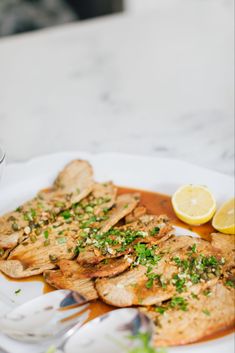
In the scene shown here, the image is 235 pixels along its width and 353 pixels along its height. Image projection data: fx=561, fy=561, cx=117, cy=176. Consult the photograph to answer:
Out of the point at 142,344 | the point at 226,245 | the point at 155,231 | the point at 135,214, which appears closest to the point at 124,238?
the point at 155,231

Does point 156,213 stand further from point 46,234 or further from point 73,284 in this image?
point 73,284

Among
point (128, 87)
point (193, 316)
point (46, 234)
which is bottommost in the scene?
point (193, 316)

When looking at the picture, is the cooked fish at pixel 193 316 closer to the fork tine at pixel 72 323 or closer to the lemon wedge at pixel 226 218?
the fork tine at pixel 72 323

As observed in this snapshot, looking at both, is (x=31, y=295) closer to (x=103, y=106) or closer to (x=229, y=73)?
(x=103, y=106)

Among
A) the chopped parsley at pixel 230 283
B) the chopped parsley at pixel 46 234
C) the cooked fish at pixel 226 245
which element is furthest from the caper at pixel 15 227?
the chopped parsley at pixel 230 283

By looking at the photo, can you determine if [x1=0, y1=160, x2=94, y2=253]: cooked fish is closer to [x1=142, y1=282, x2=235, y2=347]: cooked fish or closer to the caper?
the caper

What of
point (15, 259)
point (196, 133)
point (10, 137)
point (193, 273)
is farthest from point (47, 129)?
point (193, 273)
